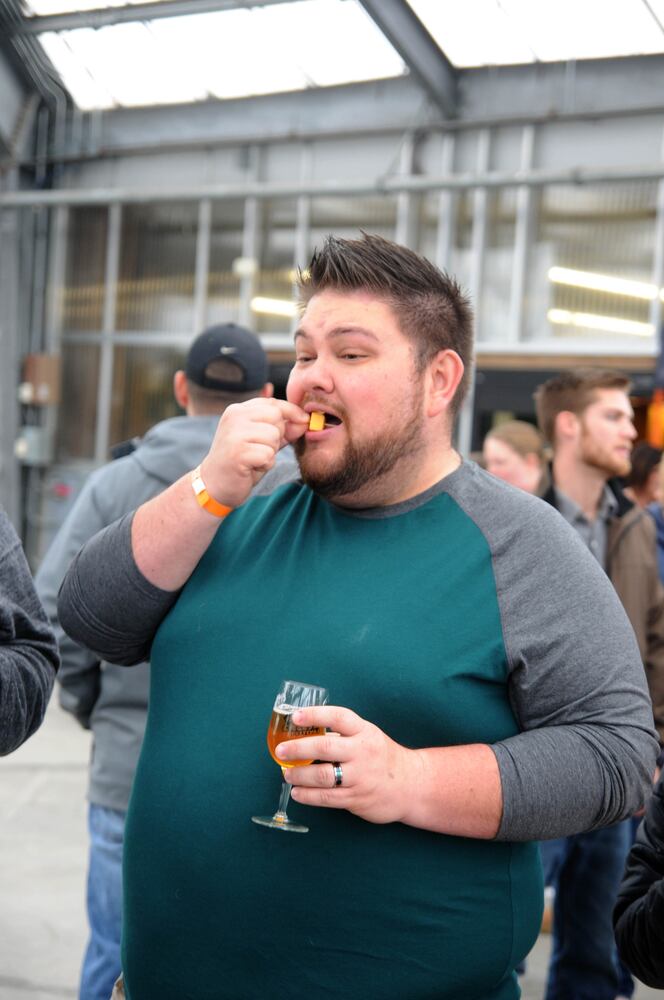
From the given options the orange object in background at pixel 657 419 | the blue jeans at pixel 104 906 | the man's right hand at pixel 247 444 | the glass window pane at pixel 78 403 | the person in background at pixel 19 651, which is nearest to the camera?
the man's right hand at pixel 247 444

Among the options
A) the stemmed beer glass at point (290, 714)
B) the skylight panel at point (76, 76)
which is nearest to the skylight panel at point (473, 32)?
the skylight panel at point (76, 76)

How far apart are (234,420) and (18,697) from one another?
2.05ft

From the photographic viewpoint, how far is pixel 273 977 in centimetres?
181

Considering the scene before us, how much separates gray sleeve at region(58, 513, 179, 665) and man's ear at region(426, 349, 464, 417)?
0.54 m

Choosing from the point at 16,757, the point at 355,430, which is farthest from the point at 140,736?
the point at 16,757

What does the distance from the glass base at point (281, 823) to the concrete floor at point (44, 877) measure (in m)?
2.75

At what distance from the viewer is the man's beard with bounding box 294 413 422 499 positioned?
1888 millimetres

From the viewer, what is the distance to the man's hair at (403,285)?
1911mm

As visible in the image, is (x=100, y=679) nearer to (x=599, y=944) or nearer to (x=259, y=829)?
(x=259, y=829)

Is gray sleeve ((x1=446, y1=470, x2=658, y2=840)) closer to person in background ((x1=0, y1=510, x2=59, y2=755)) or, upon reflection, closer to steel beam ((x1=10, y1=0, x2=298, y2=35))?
person in background ((x1=0, y1=510, x2=59, y2=755))

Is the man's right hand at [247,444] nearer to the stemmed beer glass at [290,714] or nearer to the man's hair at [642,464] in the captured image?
the stemmed beer glass at [290,714]

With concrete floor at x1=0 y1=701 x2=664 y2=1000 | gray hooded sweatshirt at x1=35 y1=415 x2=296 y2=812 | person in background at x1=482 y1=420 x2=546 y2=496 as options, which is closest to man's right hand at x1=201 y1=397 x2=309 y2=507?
gray hooded sweatshirt at x1=35 y1=415 x2=296 y2=812

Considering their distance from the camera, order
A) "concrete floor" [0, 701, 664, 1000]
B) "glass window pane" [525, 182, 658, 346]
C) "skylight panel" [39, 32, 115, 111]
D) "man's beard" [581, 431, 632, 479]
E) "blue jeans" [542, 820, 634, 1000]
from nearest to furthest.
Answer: "blue jeans" [542, 820, 634, 1000]
"man's beard" [581, 431, 632, 479]
"concrete floor" [0, 701, 664, 1000]
"glass window pane" [525, 182, 658, 346]
"skylight panel" [39, 32, 115, 111]

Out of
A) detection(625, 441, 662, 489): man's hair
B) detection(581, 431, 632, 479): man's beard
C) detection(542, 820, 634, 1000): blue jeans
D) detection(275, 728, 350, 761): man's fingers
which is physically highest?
detection(581, 431, 632, 479): man's beard
